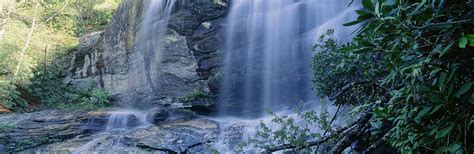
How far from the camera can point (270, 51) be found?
9.20m

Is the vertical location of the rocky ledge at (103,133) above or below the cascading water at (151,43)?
below

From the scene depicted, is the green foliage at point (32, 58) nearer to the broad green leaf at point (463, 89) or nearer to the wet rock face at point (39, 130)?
the wet rock face at point (39, 130)

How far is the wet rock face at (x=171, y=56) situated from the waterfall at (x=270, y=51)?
0.43 meters

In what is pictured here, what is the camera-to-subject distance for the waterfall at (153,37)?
392 inches

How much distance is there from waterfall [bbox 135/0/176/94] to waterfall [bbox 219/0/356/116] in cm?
179

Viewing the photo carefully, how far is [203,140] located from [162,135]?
2.78ft

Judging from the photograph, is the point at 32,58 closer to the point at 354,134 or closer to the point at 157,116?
the point at 157,116

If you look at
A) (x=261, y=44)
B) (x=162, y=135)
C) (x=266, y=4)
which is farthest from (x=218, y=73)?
(x=162, y=135)

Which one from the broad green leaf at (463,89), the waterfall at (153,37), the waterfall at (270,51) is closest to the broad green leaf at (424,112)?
the broad green leaf at (463,89)

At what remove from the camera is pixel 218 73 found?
30.9 feet

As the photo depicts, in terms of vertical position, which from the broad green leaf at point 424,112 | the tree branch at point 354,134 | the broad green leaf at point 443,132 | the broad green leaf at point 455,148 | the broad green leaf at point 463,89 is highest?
the broad green leaf at point 463,89

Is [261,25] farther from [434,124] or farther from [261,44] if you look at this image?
[434,124]

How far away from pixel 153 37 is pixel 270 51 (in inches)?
129

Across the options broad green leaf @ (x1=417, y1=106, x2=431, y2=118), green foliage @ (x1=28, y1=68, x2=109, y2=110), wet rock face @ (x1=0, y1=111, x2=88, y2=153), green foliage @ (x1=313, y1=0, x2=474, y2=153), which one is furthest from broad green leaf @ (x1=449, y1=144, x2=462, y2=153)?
green foliage @ (x1=28, y1=68, x2=109, y2=110)
